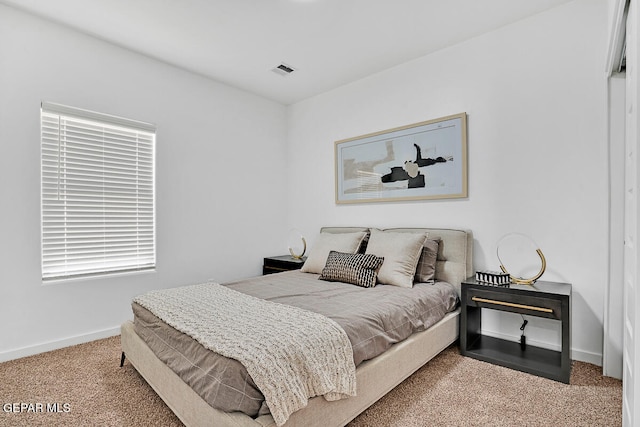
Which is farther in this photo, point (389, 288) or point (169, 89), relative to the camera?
point (169, 89)

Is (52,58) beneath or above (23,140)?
above

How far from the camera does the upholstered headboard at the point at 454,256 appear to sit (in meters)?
2.81

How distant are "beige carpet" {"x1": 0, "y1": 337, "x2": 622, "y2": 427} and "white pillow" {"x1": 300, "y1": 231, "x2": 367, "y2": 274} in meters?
1.23

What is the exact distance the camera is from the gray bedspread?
130 cm

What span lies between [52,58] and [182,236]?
189 centimetres

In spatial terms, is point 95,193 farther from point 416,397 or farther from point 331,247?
point 416,397

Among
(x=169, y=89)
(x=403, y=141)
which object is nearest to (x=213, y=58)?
(x=169, y=89)

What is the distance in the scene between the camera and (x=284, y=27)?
273cm

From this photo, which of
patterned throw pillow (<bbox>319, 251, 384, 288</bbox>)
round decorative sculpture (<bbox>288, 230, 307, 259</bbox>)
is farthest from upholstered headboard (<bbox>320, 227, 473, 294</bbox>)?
round decorative sculpture (<bbox>288, 230, 307, 259</bbox>)

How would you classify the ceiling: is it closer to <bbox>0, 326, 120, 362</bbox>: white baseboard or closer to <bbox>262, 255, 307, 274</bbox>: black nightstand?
<bbox>262, 255, 307, 274</bbox>: black nightstand

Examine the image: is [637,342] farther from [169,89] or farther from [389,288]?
[169,89]

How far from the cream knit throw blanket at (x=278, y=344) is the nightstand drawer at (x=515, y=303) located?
1.36 meters

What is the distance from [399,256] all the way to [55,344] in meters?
2.95

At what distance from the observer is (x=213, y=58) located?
3273 mm
